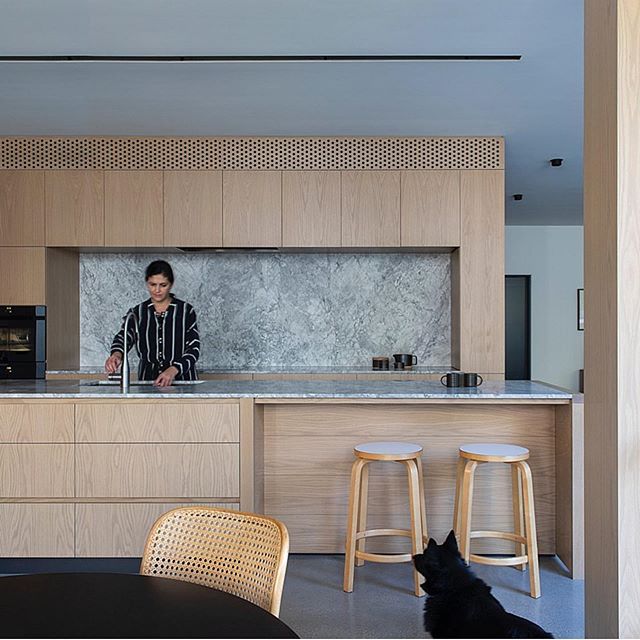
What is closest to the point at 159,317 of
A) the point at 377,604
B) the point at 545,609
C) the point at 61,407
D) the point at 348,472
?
the point at 61,407

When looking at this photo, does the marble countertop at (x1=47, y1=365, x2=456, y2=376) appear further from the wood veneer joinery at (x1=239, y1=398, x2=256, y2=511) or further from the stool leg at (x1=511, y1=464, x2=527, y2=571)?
the wood veneer joinery at (x1=239, y1=398, x2=256, y2=511)

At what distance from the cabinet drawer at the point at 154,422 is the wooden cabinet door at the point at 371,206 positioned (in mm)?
2363

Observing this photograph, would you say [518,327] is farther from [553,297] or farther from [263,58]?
[263,58]

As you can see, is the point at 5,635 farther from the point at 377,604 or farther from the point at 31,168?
the point at 31,168

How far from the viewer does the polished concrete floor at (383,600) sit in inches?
116

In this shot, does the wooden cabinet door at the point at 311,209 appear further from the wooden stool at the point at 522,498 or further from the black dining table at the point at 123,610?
the black dining table at the point at 123,610

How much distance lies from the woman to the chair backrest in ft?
8.11

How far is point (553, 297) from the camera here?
9891 millimetres

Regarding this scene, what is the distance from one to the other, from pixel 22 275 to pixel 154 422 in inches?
104

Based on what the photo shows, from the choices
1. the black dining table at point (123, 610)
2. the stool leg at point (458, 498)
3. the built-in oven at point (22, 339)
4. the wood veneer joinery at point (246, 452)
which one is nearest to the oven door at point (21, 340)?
the built-in oven at point (22, 339)

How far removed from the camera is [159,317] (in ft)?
14.9

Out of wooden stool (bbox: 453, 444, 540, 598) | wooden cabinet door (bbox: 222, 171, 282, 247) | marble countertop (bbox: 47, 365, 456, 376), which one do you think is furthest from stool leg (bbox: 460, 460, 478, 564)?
wooden cabinet door (bbox: 222, 171, 282, 247)

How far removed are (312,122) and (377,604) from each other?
3251mm

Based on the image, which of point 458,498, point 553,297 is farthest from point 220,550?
point 553,297
